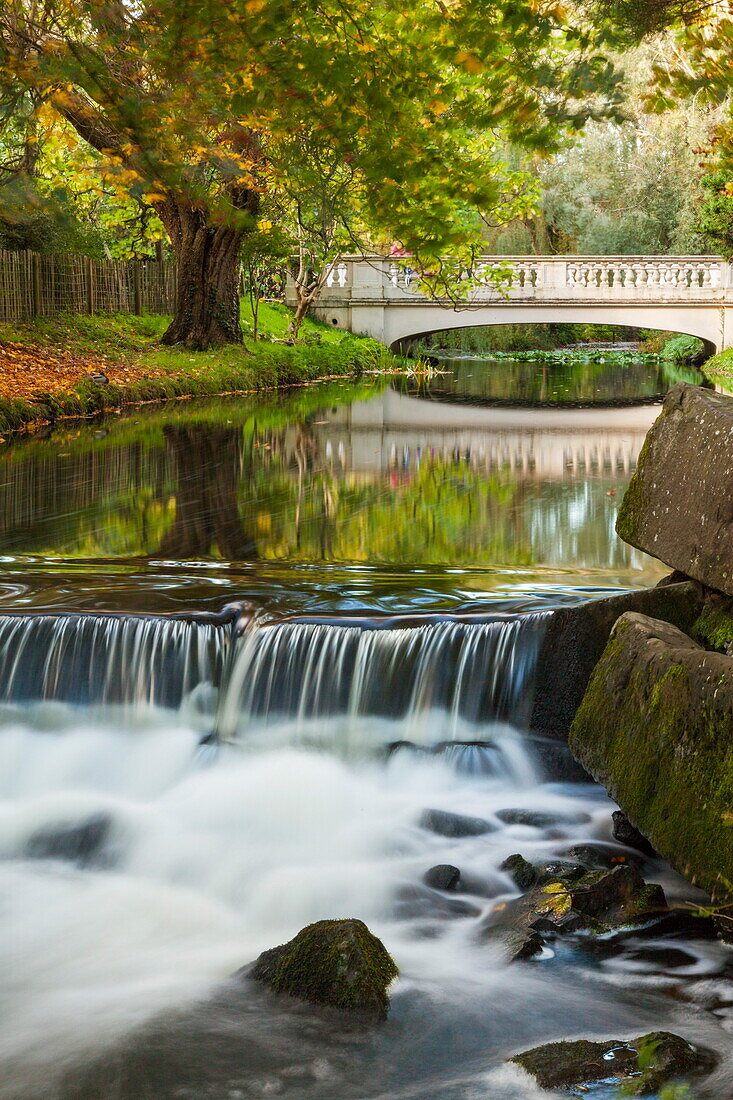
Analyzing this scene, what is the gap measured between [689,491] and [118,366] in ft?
58.8

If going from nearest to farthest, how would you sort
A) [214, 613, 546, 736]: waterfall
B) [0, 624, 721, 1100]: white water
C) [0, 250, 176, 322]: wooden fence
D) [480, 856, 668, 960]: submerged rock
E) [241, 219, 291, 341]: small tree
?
[0, 624, 721, 1100]: white water, [480, 856, 668, 960]: submerged rock, [214, 613, 546, 736]: waterfall, [0, 250, 176, 322]: wooden fence, [241, 219, 291, 341]: small tree

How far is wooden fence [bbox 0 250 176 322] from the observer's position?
23.0m

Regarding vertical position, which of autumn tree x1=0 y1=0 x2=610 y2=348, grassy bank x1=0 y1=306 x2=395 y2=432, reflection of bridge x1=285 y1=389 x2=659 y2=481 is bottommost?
reflection of bridge x1=285 y1=389 x2=659 y2=481

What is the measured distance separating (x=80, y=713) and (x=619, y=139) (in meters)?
43.4

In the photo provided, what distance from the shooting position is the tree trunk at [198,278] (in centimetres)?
2622

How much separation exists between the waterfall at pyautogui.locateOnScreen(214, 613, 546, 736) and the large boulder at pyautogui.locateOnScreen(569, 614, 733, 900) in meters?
0.88

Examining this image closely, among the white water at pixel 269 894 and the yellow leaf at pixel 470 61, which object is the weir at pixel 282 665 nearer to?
the white water at pixel 269 894

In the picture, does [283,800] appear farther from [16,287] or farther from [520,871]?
[16,287]

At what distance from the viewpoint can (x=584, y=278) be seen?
35688 millimetres

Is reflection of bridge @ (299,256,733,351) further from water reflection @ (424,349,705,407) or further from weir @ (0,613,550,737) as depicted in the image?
weir @ (0,613,550,737)

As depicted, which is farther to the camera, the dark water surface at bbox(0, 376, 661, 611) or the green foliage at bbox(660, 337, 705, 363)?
the green foliage at bbox(660, 337, 705, 363)

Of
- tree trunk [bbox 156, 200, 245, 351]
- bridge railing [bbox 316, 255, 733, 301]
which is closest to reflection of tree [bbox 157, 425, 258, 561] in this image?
tree trunk [bbox 156, 200, 245, 351]

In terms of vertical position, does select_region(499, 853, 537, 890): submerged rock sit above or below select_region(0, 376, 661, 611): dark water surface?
below

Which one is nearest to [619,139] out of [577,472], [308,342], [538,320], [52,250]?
[538,320]
